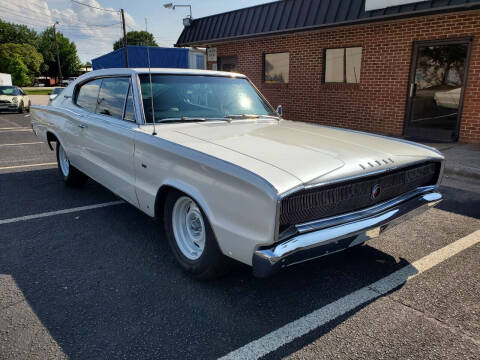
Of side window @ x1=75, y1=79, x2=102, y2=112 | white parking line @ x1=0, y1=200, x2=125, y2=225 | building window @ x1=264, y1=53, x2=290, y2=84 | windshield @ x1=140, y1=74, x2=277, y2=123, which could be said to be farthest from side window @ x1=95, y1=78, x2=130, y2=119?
building window @ x1=264, y1=53, x2=290, y2=84

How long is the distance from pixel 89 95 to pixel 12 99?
54.9 ft

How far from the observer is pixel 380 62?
32.2ft

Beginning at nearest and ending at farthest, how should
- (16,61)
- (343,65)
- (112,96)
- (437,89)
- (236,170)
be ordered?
(236,170) < (112,96) < (437,89) < (343,65) < (16,61)

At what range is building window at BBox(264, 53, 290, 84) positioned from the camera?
40.4 ft

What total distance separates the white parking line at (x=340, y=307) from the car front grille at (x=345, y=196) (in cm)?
65

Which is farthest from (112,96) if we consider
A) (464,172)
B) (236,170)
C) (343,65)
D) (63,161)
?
(343,65)

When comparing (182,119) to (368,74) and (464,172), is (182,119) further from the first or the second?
(368,74)

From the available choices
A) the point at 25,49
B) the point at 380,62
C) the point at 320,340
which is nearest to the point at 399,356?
the point at 320,340

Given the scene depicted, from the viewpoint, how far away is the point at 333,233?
97.3 inches

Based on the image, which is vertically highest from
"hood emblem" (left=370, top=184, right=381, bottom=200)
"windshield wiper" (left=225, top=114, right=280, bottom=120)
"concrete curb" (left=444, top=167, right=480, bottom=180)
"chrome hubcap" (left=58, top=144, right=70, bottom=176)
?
"windshield wiper" (left=225, top=114, right=280, bottom=120)

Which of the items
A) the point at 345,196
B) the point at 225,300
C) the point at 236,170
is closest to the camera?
the point at 236,170

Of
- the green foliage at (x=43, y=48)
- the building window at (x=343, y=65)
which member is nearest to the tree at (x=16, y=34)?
the green foliage at (x=43, y=48)

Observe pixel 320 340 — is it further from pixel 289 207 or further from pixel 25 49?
pixel 25 49

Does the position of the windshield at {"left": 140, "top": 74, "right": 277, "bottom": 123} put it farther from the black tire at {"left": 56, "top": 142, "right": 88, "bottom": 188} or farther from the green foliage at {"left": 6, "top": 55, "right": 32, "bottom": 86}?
the green foliage at {"left": 6, "top": 55, "right": 32, "bottom": 86}
